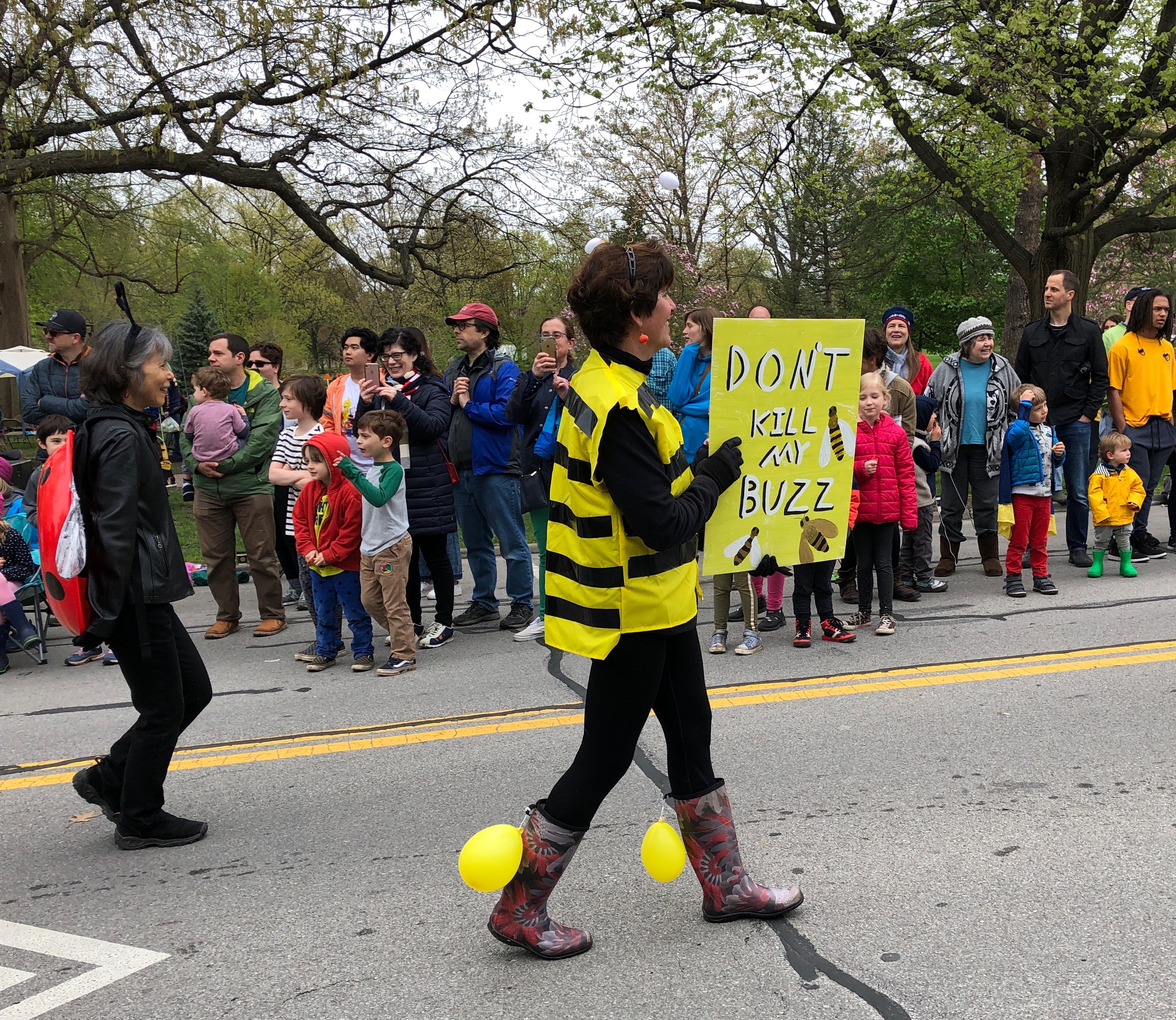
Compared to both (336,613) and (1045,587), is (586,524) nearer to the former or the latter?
(336,613)

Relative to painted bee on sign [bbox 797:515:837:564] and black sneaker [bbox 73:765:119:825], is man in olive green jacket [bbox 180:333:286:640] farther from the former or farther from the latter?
painted bee on sign [bbox 797:515:837:564]

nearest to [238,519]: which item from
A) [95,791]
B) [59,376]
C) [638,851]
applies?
[59,376]

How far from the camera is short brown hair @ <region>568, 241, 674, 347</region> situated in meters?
2.88

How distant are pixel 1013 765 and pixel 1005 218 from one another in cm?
2848

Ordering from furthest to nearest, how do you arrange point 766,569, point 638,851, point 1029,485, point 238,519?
1. point 1029,485
2. point 238,519
3. point 766,569
4. point 638,851

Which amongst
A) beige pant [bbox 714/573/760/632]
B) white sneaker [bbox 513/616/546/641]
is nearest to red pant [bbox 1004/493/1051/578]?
beige pant [bbox 714/573/760/632]

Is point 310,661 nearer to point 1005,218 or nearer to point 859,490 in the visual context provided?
point 859,490

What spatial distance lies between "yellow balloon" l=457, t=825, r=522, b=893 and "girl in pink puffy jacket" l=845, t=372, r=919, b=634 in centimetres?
424

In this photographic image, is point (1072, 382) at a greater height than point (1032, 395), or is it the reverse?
point (1072, 382)

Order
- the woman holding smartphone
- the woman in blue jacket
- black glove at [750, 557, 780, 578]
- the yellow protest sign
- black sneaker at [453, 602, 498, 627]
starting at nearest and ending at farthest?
the yellow protest sign → black glove at [750, 557, 780, 578] → the woman in blue jacket → the woman holding smartphone → black sneaker at [453, 602, 498, 627]

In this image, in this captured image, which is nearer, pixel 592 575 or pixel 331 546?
pixel 592 575

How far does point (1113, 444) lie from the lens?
823 cm

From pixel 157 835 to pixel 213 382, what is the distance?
4231 mm

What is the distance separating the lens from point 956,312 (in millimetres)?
31672
